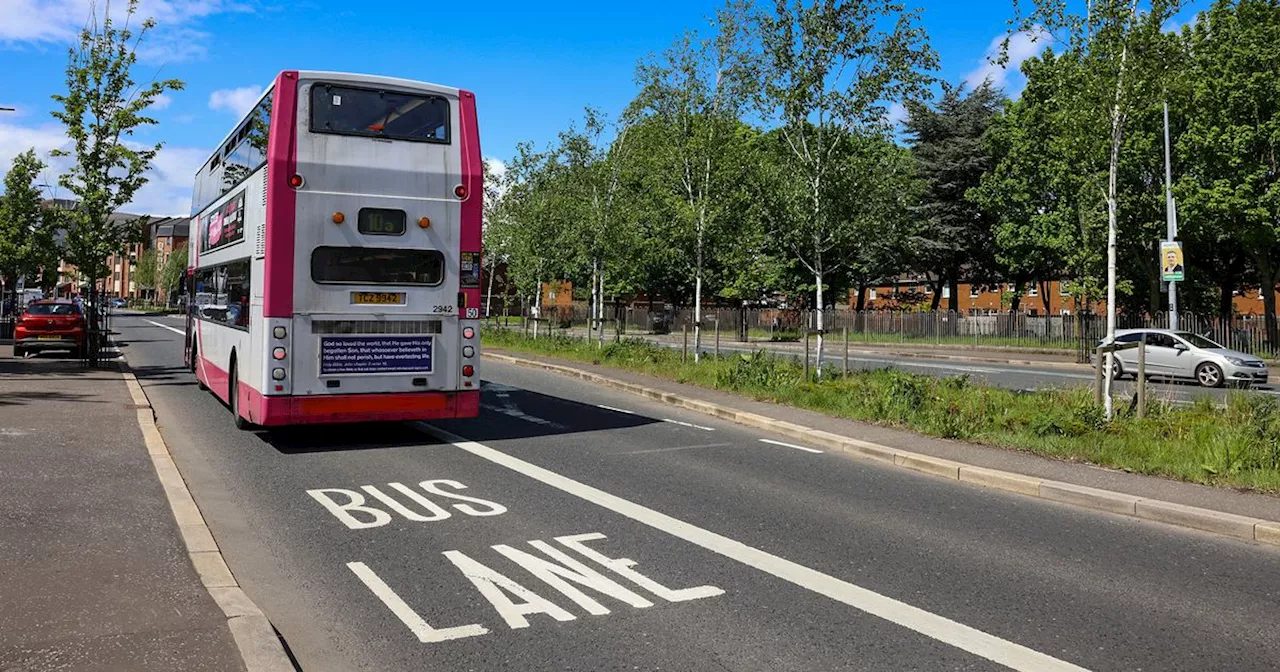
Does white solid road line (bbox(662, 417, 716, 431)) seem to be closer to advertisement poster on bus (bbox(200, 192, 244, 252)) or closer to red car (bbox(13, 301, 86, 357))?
advertisement poster on bus (bbox(200, 192, 244, 252))

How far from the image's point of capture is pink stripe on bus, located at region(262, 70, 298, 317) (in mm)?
10000

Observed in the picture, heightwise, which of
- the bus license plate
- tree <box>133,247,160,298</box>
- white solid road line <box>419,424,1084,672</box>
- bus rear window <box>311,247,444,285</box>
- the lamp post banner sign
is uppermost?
tree <box>133,247,160,298</box>

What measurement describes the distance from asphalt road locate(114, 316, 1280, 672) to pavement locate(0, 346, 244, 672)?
447 mm

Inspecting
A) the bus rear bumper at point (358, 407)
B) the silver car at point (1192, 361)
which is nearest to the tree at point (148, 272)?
the silver car at point (1192, 361)

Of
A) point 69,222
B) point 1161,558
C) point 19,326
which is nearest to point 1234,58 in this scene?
point 1161,558

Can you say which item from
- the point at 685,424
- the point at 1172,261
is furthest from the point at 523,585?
the point at 1172,261

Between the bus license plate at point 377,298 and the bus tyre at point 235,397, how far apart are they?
2574 millimetres

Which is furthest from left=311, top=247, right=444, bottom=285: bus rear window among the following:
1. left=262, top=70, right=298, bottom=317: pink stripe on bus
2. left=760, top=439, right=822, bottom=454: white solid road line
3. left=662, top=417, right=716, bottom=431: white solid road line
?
left=760, top=439, right=822, bottom=454: white solid road line

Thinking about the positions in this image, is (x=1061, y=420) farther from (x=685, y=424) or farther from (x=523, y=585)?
(x=523, y=585)

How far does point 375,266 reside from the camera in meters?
10.6

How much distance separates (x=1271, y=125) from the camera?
2948 cm

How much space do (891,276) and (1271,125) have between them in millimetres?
24626

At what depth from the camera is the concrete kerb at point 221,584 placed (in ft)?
13.5

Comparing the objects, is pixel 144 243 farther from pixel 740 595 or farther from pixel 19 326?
pixel 740 595
